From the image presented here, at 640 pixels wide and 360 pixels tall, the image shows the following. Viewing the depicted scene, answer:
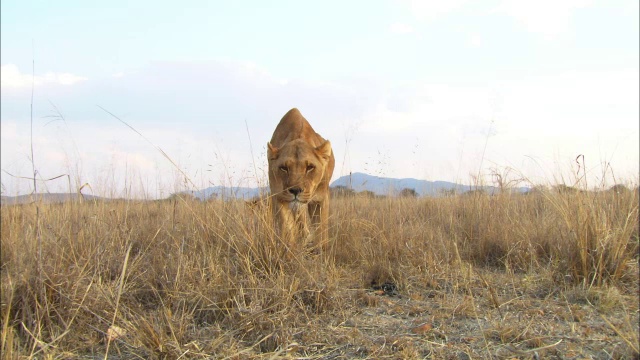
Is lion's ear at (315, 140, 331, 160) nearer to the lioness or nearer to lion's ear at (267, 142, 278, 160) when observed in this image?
the lioness

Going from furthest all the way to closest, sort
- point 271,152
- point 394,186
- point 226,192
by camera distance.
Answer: point 394,186 → point 271,152 → point 226,192

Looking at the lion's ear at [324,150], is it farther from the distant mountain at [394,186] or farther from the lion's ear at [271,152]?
the distant mountain at [394,186]

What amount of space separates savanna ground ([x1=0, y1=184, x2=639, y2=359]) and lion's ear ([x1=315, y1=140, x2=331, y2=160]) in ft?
3.46

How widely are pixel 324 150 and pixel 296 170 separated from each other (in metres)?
0.61

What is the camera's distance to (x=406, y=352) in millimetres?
2656

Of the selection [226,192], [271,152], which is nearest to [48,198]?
[226,192]

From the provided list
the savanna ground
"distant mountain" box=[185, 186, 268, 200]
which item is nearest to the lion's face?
"distant mountain" box=[185, 186, 268, 200]

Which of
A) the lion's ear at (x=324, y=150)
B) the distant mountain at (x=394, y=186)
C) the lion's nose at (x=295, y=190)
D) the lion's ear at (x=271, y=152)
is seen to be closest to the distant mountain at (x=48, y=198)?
the lion's ear at (x=271, y=152)

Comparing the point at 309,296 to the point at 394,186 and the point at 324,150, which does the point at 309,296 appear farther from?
the point at 394,186

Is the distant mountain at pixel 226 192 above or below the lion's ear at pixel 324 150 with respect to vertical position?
below

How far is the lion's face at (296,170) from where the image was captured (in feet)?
16.2

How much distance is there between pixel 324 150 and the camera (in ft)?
18.0

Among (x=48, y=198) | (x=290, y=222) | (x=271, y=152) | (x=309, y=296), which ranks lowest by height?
(x=309, y=296)

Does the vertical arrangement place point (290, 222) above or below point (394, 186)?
below
